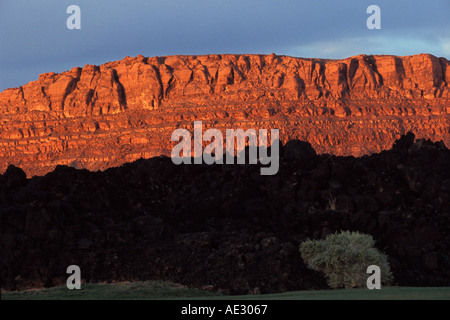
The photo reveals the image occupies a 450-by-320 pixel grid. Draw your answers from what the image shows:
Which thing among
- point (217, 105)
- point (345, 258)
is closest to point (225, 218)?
point (345, 258)

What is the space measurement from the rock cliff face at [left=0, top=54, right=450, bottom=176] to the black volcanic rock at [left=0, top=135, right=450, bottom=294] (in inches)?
3119

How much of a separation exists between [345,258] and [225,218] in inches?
252

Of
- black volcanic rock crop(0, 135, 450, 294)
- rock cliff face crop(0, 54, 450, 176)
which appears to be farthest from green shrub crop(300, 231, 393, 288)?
rock cliff face crop(0, 54, 450, 176)

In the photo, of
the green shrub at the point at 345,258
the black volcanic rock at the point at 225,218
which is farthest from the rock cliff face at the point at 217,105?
the green shrub at the point at 345,258

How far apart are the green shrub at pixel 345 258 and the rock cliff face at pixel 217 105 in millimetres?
85331

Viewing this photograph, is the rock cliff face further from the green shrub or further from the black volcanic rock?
the green shrub

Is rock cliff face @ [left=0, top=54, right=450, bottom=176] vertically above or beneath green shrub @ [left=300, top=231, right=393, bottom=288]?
above

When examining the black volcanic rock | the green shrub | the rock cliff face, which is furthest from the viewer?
the rock cliff face

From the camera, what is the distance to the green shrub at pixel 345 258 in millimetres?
22828

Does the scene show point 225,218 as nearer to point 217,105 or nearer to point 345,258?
point 345,258

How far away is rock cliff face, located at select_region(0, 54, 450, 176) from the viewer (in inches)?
4513

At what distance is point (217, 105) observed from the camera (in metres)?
122

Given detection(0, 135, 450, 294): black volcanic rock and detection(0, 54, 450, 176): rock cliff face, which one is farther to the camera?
detection(0, 54, 450, 176): rock cliff face
